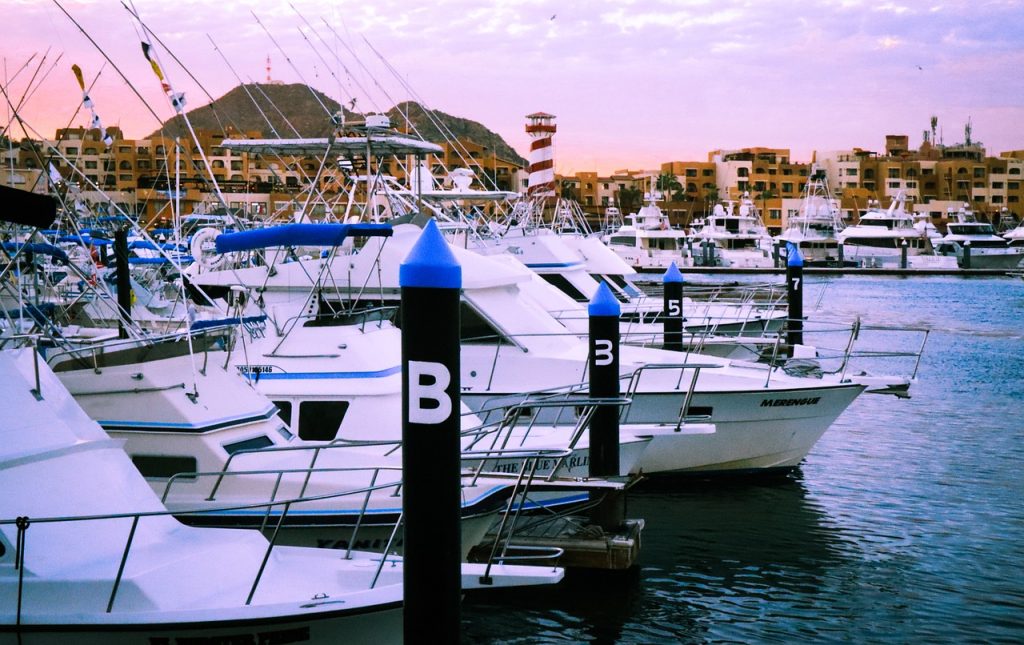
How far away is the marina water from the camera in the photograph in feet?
37.0

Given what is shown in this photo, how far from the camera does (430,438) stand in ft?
21.0

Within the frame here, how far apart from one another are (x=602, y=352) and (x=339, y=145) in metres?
8.07

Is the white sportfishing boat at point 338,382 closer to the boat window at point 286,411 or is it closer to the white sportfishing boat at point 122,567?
the boat window at point 286,411

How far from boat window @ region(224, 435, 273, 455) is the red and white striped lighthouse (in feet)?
106

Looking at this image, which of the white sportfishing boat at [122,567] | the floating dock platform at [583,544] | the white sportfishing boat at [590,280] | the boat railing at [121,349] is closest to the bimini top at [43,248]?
the boat railing at [121,349]

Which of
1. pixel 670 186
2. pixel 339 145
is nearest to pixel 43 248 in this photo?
pixel 339 145

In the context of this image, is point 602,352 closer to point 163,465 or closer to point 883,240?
point 163,465

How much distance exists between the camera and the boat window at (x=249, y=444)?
10.2m

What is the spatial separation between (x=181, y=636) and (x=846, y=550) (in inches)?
365

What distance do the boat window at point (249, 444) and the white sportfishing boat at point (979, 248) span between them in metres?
83.3

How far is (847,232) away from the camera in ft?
307

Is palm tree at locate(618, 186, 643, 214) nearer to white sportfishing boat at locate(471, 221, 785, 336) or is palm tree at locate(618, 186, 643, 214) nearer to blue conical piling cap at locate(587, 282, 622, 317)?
white sportfishing boat at locate(471, 221, 785, 336)

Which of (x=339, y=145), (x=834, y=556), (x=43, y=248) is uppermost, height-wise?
(x=339, y=145)

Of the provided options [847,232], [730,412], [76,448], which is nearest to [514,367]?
[730,412]
